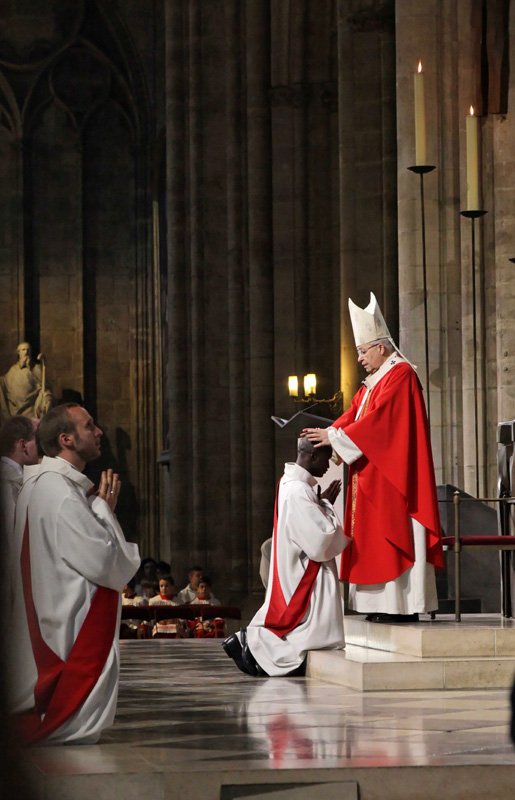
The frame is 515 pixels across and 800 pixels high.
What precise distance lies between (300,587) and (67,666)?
3.05 m

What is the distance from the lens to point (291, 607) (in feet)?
26.9

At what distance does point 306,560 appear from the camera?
8.34 meters

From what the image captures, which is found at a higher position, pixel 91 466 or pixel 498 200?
pixel 498 200

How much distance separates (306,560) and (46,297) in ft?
79.0

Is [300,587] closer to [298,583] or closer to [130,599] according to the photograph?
[298,583]

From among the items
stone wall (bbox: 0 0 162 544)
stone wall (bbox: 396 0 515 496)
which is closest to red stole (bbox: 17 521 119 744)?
stone wall (bbox: 396 0 515 496)

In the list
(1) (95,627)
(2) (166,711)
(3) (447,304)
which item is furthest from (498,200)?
(1) (95,627)

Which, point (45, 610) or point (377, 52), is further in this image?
point (377, 52)

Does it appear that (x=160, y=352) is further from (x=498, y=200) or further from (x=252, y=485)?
(x=498, y=200)

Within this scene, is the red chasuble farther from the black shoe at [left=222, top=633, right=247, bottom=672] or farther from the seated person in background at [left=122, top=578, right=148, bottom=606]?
the seated person in background at [left=122, top=578, right=148, bottom=606]

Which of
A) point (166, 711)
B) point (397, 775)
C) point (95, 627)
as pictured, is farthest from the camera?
point (166, 711)

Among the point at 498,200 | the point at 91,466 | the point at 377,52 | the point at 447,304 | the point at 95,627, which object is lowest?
the point at 91,466

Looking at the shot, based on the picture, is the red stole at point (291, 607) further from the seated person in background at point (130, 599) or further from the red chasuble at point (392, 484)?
the seated person in background at point (130, 599)

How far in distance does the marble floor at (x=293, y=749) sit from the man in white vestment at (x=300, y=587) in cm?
66
